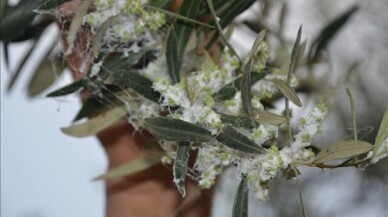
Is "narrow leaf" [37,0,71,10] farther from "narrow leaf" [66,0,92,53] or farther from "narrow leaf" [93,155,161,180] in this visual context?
"narrow leaf" [93,155,161,180]

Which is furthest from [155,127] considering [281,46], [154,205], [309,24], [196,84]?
[309,24]

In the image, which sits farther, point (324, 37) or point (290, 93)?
point (324, 37)

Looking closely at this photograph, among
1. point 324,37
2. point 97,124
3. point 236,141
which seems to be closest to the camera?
point 236,141

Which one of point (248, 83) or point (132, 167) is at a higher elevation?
point (248, 83)

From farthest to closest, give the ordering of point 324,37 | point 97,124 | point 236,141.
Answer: point 324,37 < point 97,124 < point 236,141

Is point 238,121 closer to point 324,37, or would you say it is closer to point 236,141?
point 236,141

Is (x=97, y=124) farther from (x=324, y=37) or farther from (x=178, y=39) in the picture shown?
(x=324, y=37)

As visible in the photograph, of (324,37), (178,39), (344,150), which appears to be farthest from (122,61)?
(324,37)

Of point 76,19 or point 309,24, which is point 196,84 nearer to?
point 76,19

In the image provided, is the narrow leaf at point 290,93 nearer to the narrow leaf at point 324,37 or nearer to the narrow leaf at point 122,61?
the narrow leaf at point 122,61
